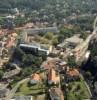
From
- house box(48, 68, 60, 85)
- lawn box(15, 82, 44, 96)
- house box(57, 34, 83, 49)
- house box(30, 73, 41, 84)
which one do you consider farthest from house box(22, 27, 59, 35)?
lawn box(15, 82, 44, 96)

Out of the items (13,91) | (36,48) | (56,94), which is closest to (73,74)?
(56,94)

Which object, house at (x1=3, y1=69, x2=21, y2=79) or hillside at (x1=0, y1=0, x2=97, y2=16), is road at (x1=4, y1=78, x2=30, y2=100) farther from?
hillside at (x1=0, y1=0, x2=97, y2=16)

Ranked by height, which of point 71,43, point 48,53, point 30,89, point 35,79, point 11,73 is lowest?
point 30,89

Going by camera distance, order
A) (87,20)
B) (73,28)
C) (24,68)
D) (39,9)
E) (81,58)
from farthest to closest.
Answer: (39,9)
(87,20)
(73,28)
(81,58)
(24,68)

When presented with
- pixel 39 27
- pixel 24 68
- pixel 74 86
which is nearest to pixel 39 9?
pixel 39 27

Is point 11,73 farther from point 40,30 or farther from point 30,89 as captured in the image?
point 40,30

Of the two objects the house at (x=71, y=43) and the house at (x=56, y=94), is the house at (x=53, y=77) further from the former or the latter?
the house at (x=71, y=43)

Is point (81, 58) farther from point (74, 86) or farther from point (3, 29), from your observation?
point (3, 29)
